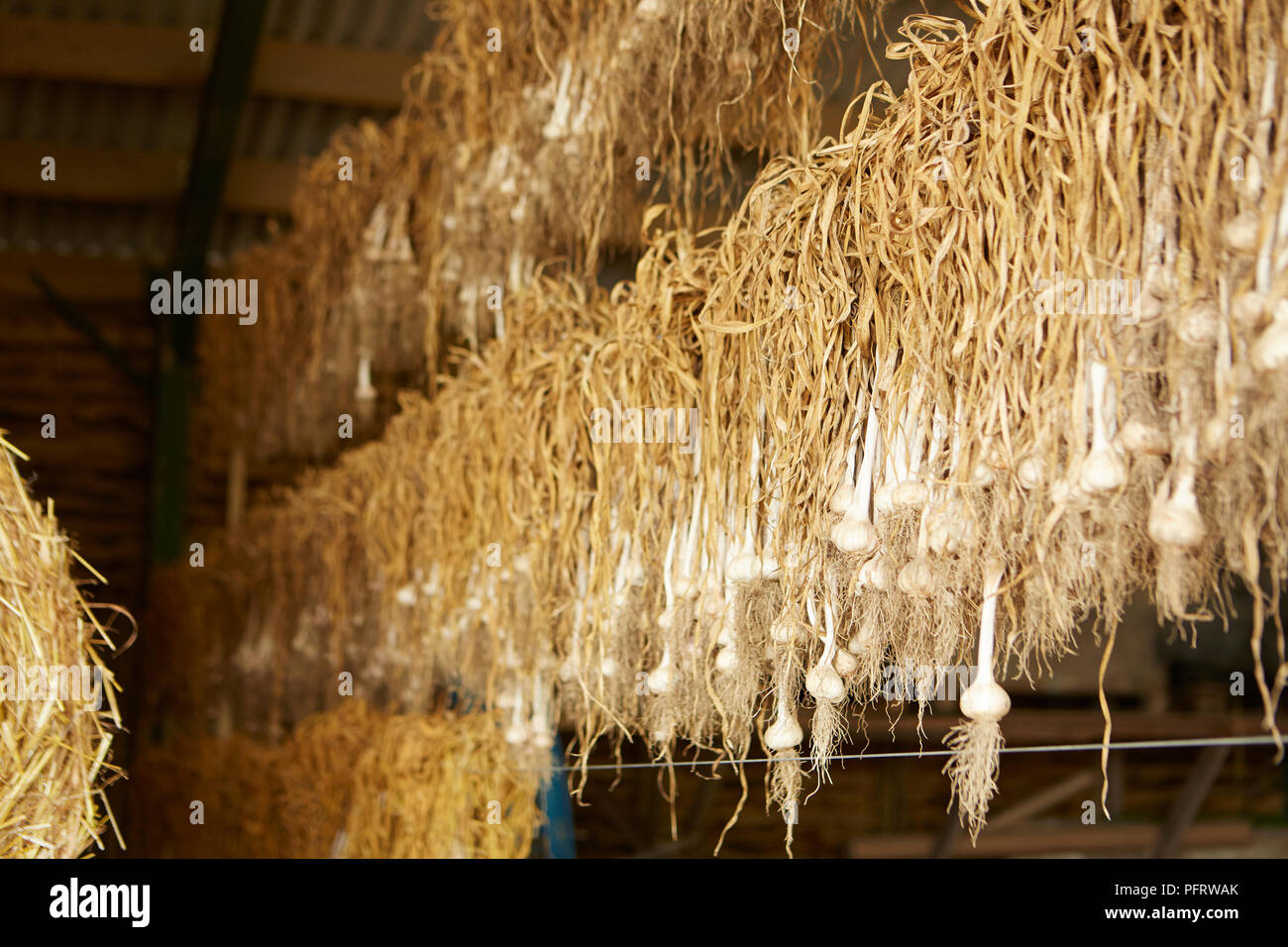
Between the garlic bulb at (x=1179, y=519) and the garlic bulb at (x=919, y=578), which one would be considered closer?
the garlic bulb at (x=1179, y=519)

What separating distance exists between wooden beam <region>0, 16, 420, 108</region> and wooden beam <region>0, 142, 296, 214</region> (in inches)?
18.2

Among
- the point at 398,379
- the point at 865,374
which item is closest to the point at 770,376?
the point at 865,374

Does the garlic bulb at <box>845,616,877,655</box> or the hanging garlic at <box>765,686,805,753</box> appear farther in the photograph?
the hanging garlic at <box>765,686,805,753</box>

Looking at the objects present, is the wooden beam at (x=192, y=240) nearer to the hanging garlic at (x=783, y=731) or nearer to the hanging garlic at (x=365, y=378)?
the hanging garlic at (x=365, y=378)

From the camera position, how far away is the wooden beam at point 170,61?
3344 millimetres

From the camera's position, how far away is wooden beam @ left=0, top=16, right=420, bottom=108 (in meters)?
3.34

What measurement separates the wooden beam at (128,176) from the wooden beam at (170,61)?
0.46 metres

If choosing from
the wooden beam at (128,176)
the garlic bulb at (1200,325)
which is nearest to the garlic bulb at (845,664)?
the garlic bulb at (1200,325)

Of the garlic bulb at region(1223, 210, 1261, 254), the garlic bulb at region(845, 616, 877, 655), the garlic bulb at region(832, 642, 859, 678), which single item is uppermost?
the garlic bulb at region(1223, 210, 1261, 254)

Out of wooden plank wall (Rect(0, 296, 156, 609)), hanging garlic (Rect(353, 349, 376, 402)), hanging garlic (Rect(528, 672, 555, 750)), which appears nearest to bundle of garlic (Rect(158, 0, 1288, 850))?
hanging garlic (Rect(528, 672, 555, 750))

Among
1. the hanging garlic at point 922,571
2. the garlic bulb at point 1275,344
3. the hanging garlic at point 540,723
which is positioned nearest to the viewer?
the garlic bulb at point 1275,344

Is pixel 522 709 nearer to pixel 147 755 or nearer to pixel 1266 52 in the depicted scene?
pixel 1266 52

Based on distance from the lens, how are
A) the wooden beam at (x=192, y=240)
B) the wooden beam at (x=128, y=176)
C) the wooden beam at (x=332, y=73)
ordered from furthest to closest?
1. the wooden beam at (x=128, y=176)
2. the wooden beam at (x=332, y=73)
3. the wooden beam at (x=192, y=240)

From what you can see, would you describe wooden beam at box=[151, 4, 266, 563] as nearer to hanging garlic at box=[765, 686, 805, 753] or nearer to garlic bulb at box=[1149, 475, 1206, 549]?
hanging garlic at box=[765, 686, 805, 753]
